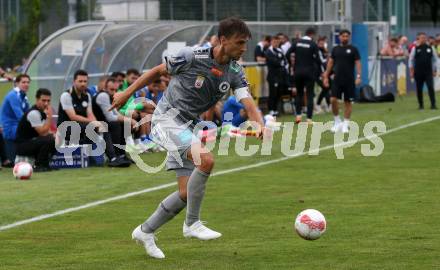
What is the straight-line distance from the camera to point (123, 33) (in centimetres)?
2556

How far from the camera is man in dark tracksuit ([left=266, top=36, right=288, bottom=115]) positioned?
89.7ft

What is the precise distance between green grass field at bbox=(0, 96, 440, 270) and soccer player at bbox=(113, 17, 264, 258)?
1.30 ft

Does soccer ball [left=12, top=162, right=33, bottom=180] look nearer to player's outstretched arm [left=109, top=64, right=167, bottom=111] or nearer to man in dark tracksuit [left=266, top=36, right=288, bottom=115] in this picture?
player's outstretched arm [left=109, top=64, right=167, bottom=111]

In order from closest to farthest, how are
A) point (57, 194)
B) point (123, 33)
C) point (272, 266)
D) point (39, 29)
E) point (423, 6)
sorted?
point (272, 266) → point (57, 194) → point (123, 33) → point (39, 29) → point (423, 6)

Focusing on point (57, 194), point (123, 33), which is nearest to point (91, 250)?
point (57, 194)

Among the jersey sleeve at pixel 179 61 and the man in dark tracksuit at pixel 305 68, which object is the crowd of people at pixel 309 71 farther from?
the jersey sleeve at pixel 179 61

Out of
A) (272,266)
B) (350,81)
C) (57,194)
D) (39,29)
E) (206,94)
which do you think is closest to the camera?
(272,266)

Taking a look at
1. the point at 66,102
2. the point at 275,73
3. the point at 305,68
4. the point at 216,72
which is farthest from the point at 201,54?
the point at 275,73

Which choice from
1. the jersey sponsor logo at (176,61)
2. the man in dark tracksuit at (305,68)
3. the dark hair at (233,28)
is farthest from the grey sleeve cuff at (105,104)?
the dark hair at (233,28)

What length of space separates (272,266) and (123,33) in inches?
677

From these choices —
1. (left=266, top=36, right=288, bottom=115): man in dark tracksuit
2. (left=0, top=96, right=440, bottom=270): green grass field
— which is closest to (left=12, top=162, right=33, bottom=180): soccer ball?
(left=0, top=96, right=440, bottom=270): green grass field

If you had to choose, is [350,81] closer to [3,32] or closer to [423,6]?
[3,32]

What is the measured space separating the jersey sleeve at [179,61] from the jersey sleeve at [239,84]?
442mm

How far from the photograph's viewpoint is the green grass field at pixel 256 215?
9.29m
